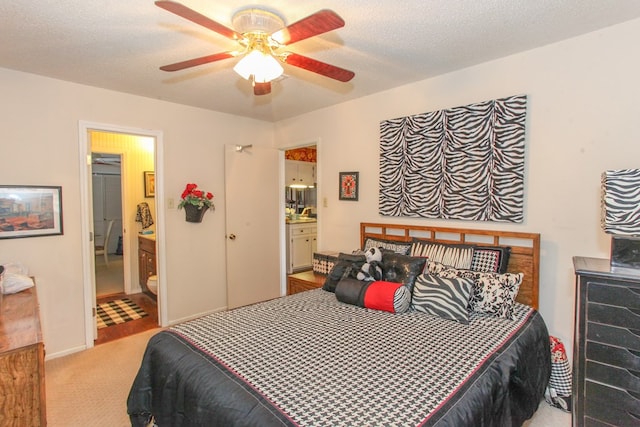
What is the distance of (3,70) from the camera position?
273 cm

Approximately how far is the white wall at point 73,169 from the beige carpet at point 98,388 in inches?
13.0

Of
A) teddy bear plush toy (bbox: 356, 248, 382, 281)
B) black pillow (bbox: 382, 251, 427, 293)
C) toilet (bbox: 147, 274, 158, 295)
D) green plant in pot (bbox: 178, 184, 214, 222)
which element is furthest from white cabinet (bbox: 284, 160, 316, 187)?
black pillow (bbox: 382, 251, 427, 293)

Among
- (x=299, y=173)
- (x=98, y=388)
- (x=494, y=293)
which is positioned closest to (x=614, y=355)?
(x=494, y=293)

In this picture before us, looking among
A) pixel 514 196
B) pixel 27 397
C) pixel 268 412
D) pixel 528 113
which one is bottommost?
pixel 27 397

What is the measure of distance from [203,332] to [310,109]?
293cm

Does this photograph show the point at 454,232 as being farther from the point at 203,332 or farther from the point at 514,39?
the point at 203,332

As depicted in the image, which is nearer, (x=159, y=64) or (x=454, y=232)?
(x=159, y=64)

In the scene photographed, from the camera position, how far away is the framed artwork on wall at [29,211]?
2770 mm

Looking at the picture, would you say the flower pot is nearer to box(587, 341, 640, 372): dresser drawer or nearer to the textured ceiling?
the textured ceiling

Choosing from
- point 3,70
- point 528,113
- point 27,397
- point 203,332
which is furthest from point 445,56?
point 3,70

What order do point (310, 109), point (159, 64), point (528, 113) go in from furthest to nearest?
point (310, 109) < point (159, 64) < point (528, 113)

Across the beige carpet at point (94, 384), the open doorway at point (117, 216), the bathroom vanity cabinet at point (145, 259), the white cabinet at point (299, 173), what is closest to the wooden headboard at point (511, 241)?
the beige carpet at point (94, 384)

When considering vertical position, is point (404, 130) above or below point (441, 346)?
above

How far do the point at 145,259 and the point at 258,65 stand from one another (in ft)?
12.4
